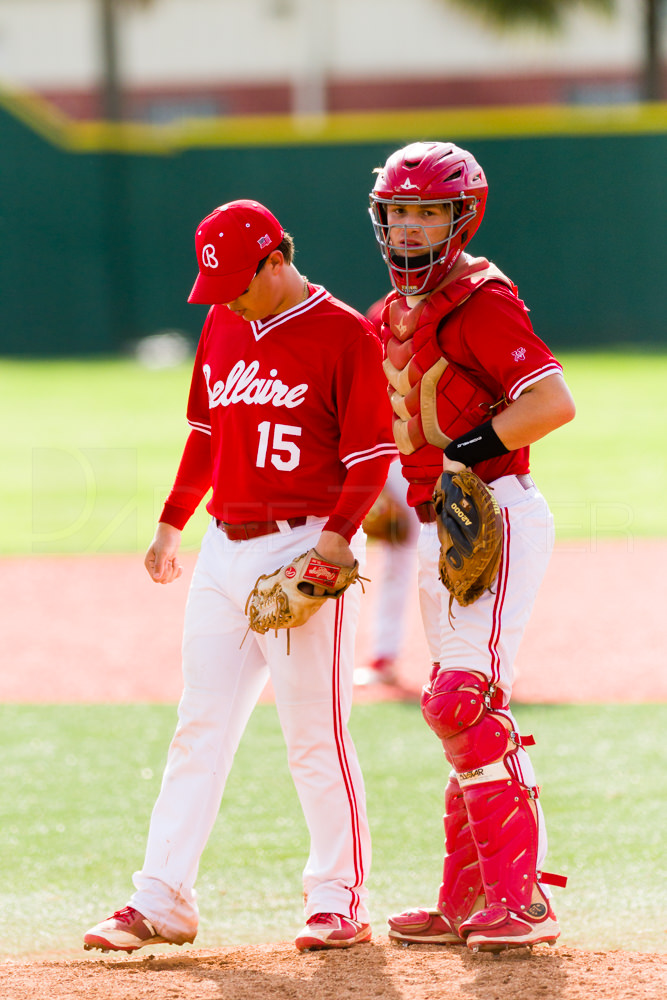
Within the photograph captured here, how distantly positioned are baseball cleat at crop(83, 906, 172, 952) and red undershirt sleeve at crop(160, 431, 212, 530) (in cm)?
122

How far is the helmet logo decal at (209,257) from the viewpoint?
12.2 feet

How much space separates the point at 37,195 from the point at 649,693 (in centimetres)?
2159

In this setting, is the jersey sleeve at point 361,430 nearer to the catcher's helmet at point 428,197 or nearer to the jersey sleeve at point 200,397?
the catcher's helmet at point 428,197

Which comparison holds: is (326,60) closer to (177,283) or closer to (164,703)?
(177,283)

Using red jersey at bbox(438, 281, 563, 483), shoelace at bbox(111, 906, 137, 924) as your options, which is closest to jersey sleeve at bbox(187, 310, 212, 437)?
red jersey at bbox(438, 281, 563, 483)

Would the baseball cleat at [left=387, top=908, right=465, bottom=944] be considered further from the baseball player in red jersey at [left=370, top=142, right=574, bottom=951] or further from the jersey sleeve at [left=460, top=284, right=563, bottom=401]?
the jersey sleeve at [left=460, top=284, right=563, bottom=401]

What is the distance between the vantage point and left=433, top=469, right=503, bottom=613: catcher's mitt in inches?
137

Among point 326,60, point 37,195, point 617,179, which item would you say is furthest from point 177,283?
point 326,60

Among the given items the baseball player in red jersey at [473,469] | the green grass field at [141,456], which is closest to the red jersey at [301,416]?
the baseball player in red jersey at [473,469]

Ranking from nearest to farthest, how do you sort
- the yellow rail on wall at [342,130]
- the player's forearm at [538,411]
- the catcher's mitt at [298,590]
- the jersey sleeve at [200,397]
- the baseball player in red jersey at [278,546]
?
the player's forearm at [538,411] < the catcher's mitt at [298,590] < the baseball player in red jersey at [278,546] < the jersey sleeve at [200,397] < the yellow rail on wall at [342,130]

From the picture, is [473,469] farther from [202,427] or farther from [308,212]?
Answer: [308,212]

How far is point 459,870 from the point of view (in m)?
3.80

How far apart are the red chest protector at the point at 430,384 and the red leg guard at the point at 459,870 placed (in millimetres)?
936

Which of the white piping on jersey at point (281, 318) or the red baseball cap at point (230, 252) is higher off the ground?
the red baseball cap at point (230, 252)
